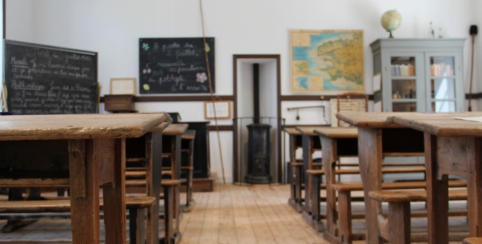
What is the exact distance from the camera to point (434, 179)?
1555 mm

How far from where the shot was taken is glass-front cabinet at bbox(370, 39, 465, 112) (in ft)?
21.2

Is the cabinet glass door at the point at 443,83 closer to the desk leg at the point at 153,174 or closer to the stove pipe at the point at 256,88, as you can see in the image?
the stove pipe at the point at 256,88

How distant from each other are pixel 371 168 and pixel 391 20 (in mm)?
5157

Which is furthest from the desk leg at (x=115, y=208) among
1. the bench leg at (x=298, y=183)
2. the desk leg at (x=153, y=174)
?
the bench leg at (x=298, y=183)

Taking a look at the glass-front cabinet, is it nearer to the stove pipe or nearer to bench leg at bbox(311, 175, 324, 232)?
the stove pipe

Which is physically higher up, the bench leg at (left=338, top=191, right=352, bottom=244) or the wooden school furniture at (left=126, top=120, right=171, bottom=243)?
the wooden school furniture at (left=126, top=120, right=171, bottom=243)

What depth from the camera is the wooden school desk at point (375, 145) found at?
1.91 m

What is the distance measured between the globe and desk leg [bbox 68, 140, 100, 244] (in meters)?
6.19

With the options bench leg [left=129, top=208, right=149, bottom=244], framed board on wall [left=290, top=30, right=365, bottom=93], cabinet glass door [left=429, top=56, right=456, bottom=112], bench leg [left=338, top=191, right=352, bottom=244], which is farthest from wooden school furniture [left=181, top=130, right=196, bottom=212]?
cabinet glass door [left=429, top=56, right=456, bottom=112]

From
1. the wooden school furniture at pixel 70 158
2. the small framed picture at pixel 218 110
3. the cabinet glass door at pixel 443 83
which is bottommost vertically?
the wooden school furniture at pixel 70 158

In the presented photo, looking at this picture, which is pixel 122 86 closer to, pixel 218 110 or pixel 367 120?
pixel 218 110

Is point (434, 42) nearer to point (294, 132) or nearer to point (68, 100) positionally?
point (294, 132)

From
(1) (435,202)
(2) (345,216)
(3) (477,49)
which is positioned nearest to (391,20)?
(3) (477,49)

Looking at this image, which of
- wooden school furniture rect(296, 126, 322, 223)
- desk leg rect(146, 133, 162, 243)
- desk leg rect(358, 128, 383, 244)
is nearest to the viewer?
desk leg rect(358, 128, 383, 244)
